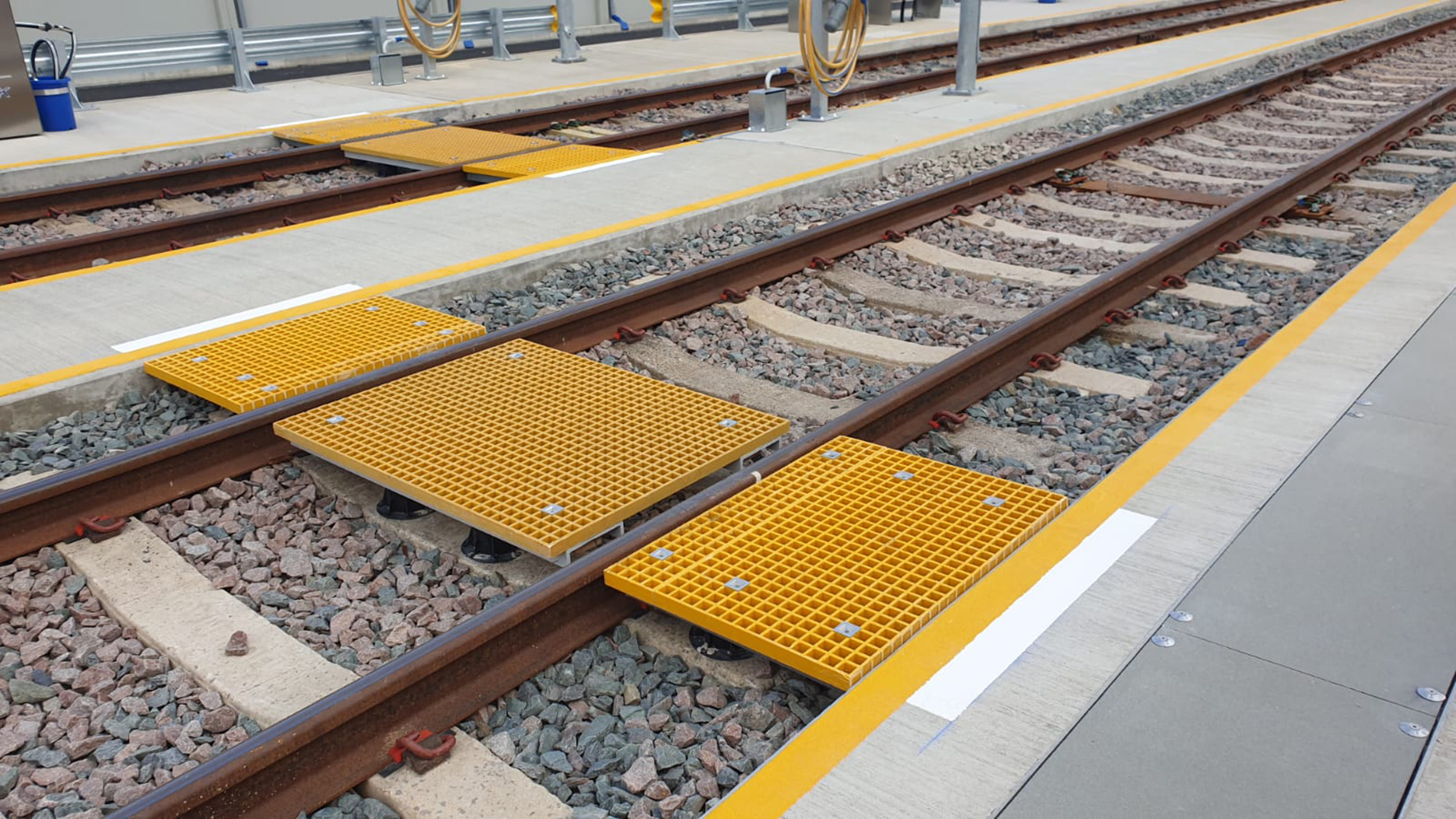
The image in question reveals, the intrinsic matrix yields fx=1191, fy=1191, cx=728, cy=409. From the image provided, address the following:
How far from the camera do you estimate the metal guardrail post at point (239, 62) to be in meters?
14.1

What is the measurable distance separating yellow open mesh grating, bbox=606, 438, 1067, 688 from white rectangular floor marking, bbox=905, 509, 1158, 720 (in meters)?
0.17

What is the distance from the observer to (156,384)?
5.51 metres

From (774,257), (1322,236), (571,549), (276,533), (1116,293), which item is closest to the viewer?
(571,549)

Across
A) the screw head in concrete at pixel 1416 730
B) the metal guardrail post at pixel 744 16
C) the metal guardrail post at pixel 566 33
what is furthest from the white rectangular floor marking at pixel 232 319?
the metal guardrail post at pixel 744 16

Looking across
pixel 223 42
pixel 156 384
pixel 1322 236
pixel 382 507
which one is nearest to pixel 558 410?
pixel 382 507

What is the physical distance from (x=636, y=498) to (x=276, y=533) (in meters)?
1.39

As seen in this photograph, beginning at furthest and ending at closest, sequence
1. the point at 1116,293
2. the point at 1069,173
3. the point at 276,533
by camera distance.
A: the point at 1069,173 → the point at 1116,293 → the point at 276,533

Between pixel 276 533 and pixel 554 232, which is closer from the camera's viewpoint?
pixel 276 533

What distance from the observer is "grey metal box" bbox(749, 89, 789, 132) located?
444 inches

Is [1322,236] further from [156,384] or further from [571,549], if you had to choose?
[156,384]

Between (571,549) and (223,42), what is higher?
(223,42)

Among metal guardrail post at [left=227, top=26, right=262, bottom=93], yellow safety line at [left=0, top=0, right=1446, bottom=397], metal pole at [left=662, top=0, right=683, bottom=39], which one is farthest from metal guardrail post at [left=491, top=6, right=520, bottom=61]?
yellow safety line at [left=0, top=0, right=1446, bottom=397]

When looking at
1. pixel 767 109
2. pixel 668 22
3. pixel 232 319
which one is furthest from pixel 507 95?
pixel 232 319

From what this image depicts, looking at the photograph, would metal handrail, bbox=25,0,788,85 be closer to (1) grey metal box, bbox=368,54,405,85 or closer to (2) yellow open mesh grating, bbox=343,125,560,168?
(1) grey metal box, bbox=368,54,405,85
